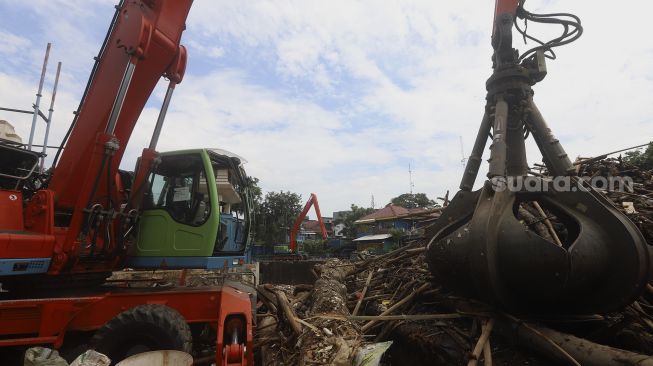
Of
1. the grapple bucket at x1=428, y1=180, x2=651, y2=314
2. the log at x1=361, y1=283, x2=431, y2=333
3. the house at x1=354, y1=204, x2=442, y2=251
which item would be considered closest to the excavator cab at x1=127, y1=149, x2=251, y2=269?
the log at x1=361, y1=283, x2=431, y2=333

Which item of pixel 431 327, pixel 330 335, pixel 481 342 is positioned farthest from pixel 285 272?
pixel 481 342

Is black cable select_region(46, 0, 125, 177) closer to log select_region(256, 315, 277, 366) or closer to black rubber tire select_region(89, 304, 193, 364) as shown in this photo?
black rubber tire select_region(89, 304, 193, 364)

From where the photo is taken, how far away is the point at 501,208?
3113mm

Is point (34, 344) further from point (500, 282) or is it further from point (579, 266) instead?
point (579, 266)

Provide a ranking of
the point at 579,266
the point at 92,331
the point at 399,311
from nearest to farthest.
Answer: the point at 579,266, the point at 92,331, the point at 399,311

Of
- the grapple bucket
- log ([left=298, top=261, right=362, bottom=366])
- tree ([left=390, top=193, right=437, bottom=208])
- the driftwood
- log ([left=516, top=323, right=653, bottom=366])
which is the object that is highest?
tree ([left=390, top=193, right=437, bottom=208])

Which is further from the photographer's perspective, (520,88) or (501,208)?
(520,88)

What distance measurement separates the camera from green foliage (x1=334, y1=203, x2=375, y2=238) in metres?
Result: 39.6

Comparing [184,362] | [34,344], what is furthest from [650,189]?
[34,344]

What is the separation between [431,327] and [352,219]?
125 feet

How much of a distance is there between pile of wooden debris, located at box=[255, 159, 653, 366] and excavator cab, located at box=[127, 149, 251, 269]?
3.82ft

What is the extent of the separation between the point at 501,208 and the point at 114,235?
4.07 m

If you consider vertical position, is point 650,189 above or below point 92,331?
above

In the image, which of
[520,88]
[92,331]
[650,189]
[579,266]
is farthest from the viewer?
[650,189]
